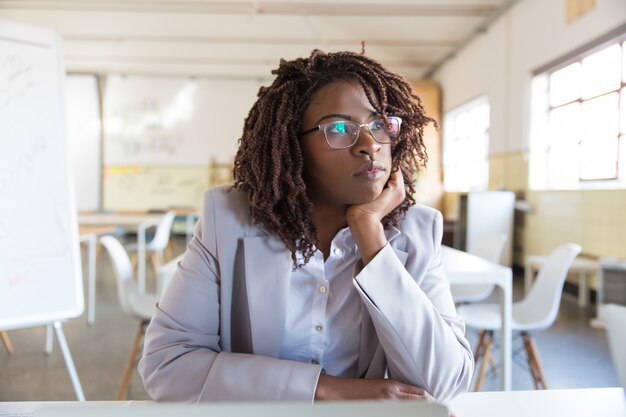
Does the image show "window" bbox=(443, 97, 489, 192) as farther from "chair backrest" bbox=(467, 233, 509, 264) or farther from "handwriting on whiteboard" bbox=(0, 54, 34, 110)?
"handwriting on whiteboard" bbox=(0, 54, 34, 110)

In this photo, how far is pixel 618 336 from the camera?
1033mm

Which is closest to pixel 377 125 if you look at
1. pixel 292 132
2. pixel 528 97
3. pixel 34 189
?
pixel 292 132

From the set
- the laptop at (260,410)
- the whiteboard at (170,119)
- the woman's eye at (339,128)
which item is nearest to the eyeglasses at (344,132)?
the woman's eye at (339,128)

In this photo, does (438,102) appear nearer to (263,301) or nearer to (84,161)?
(84,161)

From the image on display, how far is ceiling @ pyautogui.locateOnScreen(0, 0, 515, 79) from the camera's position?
657cm

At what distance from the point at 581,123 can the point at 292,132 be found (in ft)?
15.6

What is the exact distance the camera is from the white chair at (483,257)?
2631mm

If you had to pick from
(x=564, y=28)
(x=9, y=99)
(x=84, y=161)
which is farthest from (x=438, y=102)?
(x=9, y=99)

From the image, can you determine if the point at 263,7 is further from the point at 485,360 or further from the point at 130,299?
the point at 485,360

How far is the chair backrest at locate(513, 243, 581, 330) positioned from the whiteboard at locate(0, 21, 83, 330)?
194cm

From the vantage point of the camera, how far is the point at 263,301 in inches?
36.5

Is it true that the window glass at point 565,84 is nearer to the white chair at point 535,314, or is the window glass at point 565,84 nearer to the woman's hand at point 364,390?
the white chair at point 535,314

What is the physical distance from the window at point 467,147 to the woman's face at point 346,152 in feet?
21.1

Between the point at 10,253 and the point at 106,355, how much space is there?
68.7 inches
